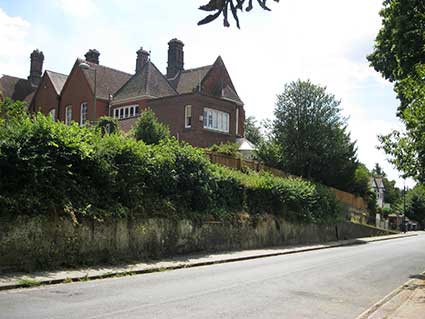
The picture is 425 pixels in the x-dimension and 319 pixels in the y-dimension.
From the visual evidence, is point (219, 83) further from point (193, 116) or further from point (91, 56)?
point (91, 56)

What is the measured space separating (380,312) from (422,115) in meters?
7.11

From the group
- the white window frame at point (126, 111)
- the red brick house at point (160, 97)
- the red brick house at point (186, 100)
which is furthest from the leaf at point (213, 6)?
the white window frame at point (126, 111)

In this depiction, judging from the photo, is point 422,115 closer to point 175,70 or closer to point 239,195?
point 239,195

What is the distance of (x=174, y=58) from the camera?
54250 millimetres

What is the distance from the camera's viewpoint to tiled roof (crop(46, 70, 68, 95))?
177 feet

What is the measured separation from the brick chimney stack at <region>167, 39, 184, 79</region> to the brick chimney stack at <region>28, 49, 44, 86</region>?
876 inches

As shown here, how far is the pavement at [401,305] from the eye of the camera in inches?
350

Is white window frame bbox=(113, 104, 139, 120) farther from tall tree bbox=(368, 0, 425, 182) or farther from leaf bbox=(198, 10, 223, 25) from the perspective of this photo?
leaf bbox=(198, 10, 223, 25)

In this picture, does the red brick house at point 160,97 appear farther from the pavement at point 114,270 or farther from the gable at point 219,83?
the pavement at point 114,270

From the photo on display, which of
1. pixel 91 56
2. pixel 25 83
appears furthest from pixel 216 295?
pixel 25 83

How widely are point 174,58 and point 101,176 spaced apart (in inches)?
1556

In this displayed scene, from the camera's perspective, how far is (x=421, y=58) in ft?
57.1

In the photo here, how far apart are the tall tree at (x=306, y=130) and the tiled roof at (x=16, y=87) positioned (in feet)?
120

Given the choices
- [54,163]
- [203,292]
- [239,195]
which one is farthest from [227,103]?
[203,292]
